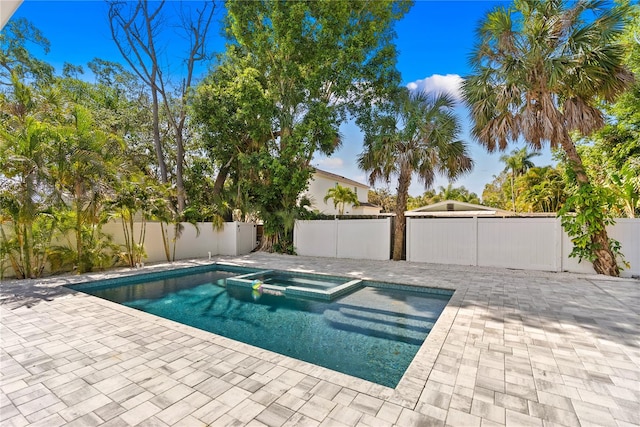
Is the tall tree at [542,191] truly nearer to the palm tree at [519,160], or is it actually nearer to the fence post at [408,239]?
the palm tree at [519,160]

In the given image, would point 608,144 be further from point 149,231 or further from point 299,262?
point 149,231

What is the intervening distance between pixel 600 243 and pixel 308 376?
9.30 m

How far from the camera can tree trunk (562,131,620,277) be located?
7996mm

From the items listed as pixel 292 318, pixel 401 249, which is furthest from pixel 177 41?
pixel 292 318

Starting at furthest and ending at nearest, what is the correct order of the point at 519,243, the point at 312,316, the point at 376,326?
the point at 519,243 → the point at 312,316 → the point at 376,326

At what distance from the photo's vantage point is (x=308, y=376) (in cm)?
301

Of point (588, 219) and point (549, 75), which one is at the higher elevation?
point (549, 75)

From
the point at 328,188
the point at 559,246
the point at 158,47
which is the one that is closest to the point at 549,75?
the point at 559,246

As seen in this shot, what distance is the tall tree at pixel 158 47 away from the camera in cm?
1495

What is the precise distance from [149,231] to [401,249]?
9842 mm

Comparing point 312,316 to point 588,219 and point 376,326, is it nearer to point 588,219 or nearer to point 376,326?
point 376,326

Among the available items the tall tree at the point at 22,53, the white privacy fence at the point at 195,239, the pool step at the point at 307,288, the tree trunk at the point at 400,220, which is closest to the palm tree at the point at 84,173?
the white privacy fence at the point at 195,239

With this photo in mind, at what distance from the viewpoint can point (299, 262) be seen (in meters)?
11.7

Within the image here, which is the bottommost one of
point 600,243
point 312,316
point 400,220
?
point 312,316
